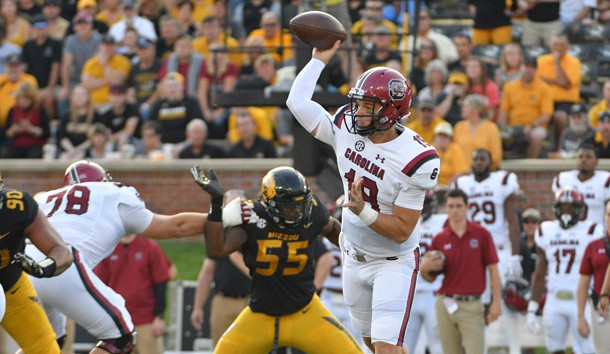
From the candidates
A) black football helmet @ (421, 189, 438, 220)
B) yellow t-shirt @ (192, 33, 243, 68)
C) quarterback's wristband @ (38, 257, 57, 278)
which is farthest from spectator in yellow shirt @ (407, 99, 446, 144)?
quarterback's wristband @ (38, 257, 57, 278)

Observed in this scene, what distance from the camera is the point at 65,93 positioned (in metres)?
17.3

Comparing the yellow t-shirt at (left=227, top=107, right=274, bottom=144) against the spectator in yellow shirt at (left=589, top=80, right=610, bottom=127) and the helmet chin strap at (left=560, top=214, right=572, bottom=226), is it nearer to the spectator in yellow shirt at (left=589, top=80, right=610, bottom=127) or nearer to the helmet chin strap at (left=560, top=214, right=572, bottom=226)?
the spectator in yellow shirt at (left=589, top=80, right=610, bottom=127)

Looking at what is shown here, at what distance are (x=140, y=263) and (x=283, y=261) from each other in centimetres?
337

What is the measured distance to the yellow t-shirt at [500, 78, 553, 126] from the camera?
1523 centimetres

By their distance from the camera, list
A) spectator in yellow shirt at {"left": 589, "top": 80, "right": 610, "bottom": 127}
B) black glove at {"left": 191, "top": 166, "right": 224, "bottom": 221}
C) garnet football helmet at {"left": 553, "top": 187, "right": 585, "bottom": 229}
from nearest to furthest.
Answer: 1. black glove at {"left": 191, "top": 166, "right": 224, "bottom": 221}
2. garnet football helmet at {"left": 553, "top": 187, "right": 585, "bottom": 229}
3. spectator in yellow shirt at {"left": 589, "top": 80, "right": 610, "bottom": 127}

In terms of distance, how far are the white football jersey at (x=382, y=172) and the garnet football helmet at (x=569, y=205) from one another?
4.03 meters

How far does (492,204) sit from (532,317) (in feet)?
4.06

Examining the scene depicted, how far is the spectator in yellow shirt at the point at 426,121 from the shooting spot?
47.2ft

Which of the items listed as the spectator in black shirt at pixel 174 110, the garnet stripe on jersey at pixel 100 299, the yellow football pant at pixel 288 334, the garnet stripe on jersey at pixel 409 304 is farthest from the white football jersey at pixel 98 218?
the spectator in black shirt at pixel 174 110

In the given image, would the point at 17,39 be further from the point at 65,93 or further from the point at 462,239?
the point at 462,239

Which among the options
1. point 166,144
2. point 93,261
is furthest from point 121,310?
point 166,144

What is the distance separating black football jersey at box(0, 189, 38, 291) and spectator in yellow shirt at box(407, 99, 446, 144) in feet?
22.7

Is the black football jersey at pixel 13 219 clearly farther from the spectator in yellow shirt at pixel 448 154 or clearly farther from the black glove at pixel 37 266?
the spectator in yellow shirt at pixel 448 154

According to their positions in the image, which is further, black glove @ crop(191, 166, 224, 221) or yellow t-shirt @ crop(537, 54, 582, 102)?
yellow t-shirt @ crop(537, 54, 582, 102)
